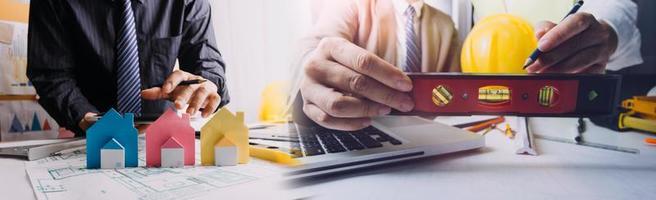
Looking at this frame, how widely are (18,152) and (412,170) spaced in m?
0.53

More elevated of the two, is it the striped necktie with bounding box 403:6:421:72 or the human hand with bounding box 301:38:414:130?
the striped necktie with bounding box 403:6:421:72

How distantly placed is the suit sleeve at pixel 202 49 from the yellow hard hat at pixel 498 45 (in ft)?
1.21

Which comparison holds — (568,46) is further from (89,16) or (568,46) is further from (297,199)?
(89,16)

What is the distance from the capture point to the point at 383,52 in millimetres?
686

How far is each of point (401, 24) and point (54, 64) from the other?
0.56 meters

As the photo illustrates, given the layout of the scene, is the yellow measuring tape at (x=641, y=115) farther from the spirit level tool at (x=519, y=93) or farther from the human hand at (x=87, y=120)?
the human hand at (x=87, y=120)

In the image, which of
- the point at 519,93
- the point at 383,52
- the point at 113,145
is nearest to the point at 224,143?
the point at 113,145

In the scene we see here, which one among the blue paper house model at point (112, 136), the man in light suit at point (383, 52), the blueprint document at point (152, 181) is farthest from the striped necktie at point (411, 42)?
the blue paper house model at point (112, 136)

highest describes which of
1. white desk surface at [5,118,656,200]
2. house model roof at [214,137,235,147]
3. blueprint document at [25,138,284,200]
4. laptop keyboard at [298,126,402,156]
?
laptop keyboard at [298,126,402,156]

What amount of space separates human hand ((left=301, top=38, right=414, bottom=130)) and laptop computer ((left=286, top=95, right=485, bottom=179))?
0.07ft

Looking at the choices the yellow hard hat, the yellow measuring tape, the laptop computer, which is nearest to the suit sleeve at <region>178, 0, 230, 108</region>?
the laptop computer

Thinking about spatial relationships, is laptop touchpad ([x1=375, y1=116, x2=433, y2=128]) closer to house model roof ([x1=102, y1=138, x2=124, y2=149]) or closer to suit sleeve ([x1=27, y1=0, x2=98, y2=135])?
house model roof ([x1=102, y1=138, x2=124, y2=149])

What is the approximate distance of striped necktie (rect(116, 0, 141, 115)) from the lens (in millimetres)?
755

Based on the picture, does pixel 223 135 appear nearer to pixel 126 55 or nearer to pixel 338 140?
pixel 338 140
